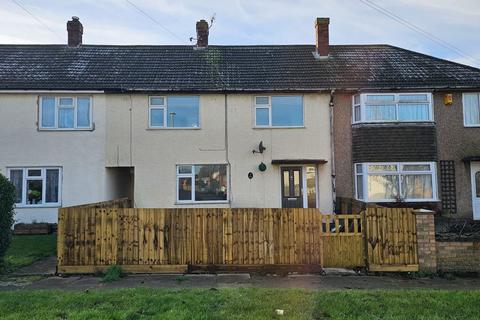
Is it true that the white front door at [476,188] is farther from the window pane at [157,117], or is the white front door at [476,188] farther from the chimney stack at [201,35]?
the chimney stack at [201,35]

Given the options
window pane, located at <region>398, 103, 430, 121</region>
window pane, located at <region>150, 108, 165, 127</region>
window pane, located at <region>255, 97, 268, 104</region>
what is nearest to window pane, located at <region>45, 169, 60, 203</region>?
window pane, located at <region>150, 108, 165, 127</region>

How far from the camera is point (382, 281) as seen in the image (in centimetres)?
704

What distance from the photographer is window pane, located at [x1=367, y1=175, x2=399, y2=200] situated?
13461 millimetres

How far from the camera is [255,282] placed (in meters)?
6.97

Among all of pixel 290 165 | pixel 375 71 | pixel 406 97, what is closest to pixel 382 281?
pixel 290 165

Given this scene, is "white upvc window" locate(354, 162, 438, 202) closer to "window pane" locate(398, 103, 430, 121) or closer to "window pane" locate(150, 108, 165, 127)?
"window pane" locate(398, 103, 430, 121)

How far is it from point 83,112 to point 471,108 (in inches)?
567

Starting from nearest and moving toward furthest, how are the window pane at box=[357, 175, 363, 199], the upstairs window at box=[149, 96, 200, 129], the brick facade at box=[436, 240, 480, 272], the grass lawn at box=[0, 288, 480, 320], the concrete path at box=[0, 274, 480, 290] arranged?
the grass lawn at box=[0, 288, 480, 320], the concrete path at box=[0, 274, 480, 290], the brick facade at box=[436, 240, 480, 272], the window pane at box=[357, 175, 363, 199], the upstairs window at box=[149, 96, 200, 129]

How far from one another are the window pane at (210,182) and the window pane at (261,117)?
2.09 meters

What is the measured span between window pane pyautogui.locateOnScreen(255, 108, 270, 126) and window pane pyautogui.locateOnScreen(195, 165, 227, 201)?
2091 mm

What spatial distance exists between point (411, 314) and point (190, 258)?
4.35 metres

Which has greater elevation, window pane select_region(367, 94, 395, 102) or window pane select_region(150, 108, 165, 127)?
window pane select_region(367, 94, 395, 102)

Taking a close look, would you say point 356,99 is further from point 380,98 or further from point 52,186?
point 52,186

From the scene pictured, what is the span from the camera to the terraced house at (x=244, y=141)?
1345 cm
